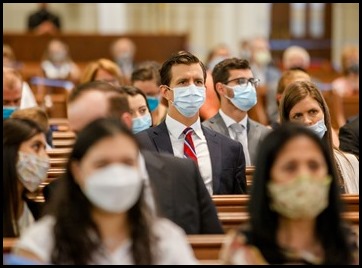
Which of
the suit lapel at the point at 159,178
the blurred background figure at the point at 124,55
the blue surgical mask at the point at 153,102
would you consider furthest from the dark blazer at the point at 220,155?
the blurred background figure at the point at 124,55

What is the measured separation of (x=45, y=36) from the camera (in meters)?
18.4

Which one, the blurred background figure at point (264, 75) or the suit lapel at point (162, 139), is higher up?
the suit lapel at point (162, 139)

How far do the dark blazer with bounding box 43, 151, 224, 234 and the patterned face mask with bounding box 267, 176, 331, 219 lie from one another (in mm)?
1079

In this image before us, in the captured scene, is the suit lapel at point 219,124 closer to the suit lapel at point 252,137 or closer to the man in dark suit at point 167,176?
the suit lapel at point 252,137

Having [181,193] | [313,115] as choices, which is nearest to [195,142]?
[313,115]

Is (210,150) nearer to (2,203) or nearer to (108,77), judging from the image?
(2,203)

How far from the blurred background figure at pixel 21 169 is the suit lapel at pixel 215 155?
1351mm

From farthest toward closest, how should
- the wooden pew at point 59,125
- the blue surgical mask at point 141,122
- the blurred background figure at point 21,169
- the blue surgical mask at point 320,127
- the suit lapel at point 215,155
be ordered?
the wooden pew at point 59,125 < the blue surgical mask at point 141,122 < the blue surgical mask at point 320,127 < the suit lapel at point 215,155 < the blurred background figure at point 21,169

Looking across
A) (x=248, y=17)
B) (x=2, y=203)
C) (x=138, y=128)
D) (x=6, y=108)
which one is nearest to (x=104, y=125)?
(x=2, y=203)

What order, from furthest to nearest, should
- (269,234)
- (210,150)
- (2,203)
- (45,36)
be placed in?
(45,36) < (210,150) < (2,203) < (269,234)

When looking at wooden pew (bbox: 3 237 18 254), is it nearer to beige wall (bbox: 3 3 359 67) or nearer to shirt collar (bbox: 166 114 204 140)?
shirt collar (bbox: 166 114 204 140)

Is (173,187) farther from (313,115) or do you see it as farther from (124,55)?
(124,55)

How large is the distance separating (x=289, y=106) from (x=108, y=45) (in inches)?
475

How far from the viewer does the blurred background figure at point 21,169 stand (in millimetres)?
5230
